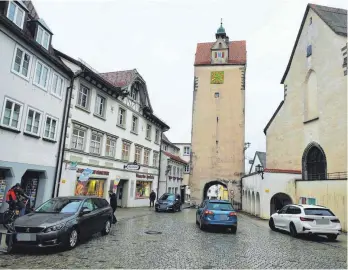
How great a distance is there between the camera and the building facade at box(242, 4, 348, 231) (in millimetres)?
20703

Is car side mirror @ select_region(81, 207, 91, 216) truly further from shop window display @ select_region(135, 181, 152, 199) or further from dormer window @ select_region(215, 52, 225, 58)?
dormer window @ select_region(215, 52, 225, 58)

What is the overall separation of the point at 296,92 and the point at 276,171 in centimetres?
957

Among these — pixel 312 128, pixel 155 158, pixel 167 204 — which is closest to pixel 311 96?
pixel 312 128

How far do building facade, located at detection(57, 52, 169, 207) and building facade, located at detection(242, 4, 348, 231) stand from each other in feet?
36.8

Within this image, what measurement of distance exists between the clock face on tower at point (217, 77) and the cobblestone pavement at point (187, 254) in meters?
29.8

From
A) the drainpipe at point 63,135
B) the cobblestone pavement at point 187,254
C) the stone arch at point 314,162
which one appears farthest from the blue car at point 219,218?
the stone arch at point 314,162

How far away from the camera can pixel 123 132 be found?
25719 mm

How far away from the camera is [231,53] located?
1663 inches

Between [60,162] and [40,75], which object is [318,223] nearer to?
Answer: [60,162]

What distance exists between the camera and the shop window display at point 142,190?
1132 inches

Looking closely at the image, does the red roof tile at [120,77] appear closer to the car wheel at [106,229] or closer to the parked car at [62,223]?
the car wheel at [106,229]

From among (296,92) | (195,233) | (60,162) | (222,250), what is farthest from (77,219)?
(296,92)

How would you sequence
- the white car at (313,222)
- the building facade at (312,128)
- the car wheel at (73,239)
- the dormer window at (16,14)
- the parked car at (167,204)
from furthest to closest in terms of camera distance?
the parked car at (167,204), the building facade at (312,128), the dormer window at (16,14), the white car at (313,222), the car wheel at (73,239)

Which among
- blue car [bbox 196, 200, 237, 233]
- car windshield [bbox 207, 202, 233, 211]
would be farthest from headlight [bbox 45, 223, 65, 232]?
car windshield [bbox 207, 202, 233, 211]
